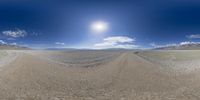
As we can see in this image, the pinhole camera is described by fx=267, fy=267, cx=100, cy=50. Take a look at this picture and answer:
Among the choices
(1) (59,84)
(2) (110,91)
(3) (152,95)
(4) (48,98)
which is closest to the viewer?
(4) (48,98)

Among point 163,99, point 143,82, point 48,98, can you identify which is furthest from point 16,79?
point 163,99

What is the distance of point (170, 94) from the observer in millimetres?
18453

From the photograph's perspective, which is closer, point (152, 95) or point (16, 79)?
point (152, 95)

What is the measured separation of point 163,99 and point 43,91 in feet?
27.5

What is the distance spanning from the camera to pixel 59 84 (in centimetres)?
2259

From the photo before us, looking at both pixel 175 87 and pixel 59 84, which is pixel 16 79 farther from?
pixel 175 87

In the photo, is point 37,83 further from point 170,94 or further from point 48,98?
point 170,94

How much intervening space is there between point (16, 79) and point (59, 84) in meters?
4.16

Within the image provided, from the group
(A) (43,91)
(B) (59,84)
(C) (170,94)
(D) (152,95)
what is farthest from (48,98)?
(C) (170,94)

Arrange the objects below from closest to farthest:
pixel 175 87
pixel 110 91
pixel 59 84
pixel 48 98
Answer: pixel 48 98 → pixel 110 91 → pixel 175 87 → pixel 59 84

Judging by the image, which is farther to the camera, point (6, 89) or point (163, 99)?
point (6, 89)

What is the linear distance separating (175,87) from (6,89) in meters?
12.9

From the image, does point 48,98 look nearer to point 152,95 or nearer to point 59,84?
point 59,84

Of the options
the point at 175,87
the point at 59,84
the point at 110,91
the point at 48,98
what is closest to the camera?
the point at 48,98
